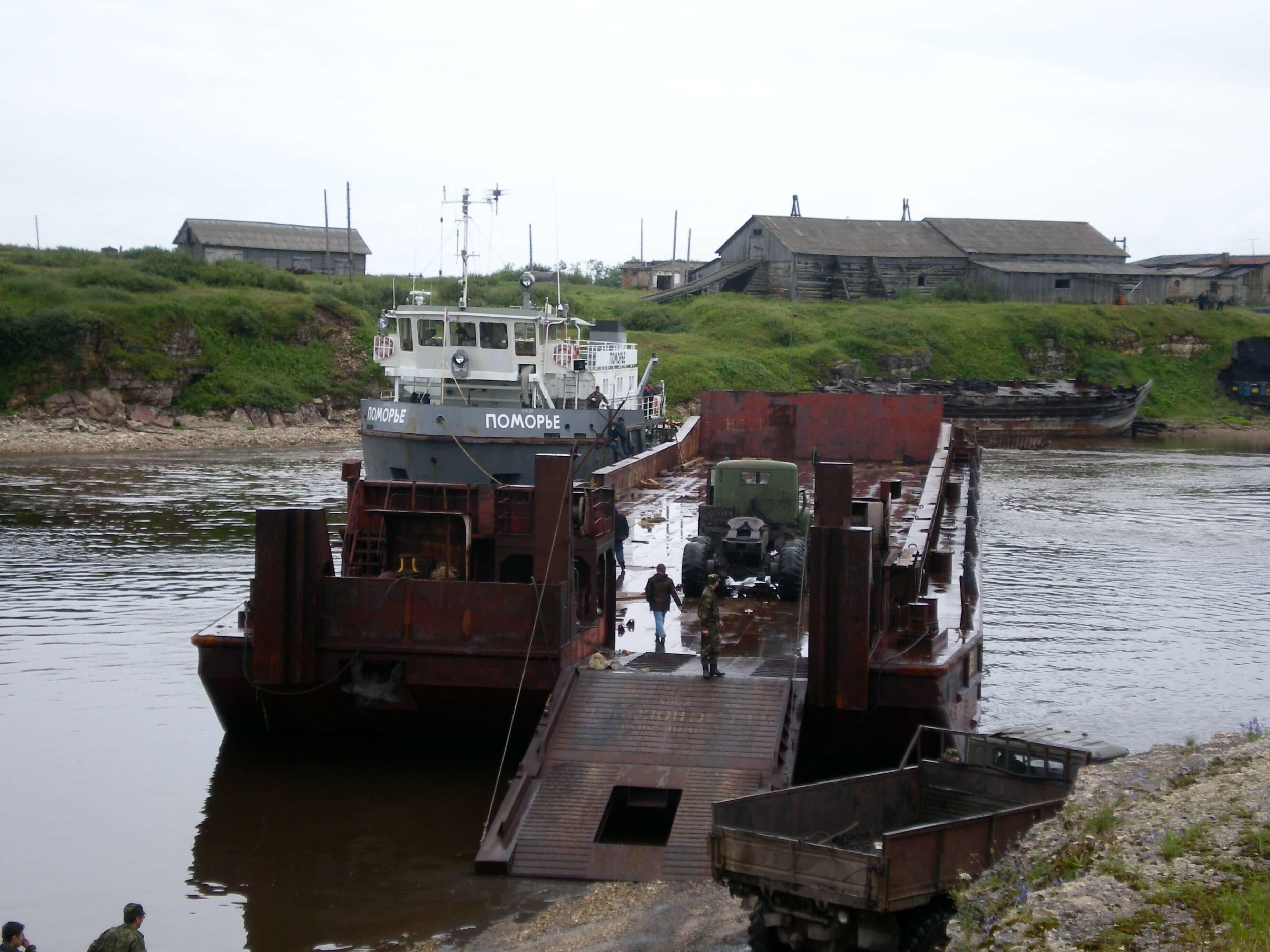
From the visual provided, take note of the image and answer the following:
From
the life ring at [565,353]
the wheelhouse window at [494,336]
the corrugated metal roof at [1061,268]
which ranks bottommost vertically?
the life ring at [565,353]

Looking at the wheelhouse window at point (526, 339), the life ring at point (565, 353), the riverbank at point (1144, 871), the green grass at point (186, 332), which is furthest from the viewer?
the green grass at point (186, 332)

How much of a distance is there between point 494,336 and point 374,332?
2750 centimetres

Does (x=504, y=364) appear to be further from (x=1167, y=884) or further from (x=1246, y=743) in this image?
(x=1167, y=884)

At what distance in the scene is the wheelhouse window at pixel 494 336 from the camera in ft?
84.9

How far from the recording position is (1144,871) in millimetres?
6223

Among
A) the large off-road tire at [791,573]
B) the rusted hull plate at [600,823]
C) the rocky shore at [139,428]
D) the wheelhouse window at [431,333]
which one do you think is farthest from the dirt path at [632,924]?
the rocky shore at [139,428]

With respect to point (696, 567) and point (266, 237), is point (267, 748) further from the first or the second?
point (266, 237)

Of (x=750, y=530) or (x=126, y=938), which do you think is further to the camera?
(x=750, y=530)

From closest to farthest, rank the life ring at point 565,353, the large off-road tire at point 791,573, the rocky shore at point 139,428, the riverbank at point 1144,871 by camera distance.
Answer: the riverbank at point 1144,871
the large off-road tire at point 791,573
the life ring at point 565,353
the rocky shore at point 139,428

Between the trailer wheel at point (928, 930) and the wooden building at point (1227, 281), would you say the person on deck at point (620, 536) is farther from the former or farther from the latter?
the wooden building at point (1227, 281)

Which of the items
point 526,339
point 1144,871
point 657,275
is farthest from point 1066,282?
point 1144,871

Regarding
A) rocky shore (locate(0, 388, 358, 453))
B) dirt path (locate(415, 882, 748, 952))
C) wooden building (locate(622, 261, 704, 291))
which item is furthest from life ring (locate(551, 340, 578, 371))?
wooden building (locate(622, 261, 704, 291))

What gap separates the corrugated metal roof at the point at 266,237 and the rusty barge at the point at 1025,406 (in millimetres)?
32482

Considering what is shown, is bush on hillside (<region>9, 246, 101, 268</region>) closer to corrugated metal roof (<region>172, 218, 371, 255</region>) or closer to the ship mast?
corrugated metal roof (<region>172, 218, 371, 255</region>)
